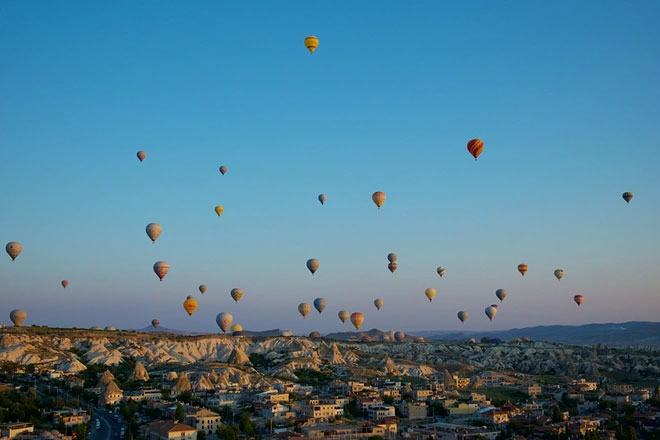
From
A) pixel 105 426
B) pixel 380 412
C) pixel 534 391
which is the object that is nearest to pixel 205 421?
pixel 105 426

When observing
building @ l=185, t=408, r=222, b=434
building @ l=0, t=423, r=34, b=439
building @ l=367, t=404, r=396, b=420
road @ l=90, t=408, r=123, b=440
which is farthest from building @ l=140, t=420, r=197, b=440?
building @ l=367, t=404, r=396, b=420

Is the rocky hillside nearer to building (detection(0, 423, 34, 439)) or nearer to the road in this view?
the road

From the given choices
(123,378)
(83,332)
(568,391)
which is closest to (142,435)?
(123,378)

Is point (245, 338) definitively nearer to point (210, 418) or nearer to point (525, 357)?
point (525, 357)

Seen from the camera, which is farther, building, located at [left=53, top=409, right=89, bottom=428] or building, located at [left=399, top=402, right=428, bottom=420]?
building, located at [left=399, top=402, right=428, bottom=420]

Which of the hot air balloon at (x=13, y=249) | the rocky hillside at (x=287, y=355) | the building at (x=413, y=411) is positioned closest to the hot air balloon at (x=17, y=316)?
the rocky hillside at (x=287, y=355)
